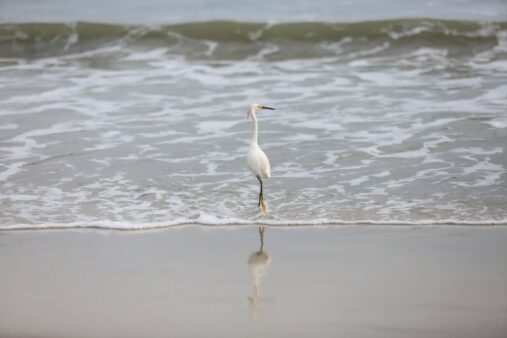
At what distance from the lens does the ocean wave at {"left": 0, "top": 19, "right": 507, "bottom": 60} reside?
43.6 feet

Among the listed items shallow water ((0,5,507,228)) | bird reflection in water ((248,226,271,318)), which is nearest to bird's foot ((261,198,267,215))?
shallow water ((0,5,507,228))

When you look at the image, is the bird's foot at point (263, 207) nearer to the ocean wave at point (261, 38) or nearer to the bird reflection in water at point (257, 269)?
the bird reflection in water at point (257, 269)

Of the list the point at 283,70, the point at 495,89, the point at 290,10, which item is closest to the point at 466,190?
the point at 495,89

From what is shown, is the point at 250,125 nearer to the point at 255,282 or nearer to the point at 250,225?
the point at 250,225

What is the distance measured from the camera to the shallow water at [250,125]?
6.45 metres

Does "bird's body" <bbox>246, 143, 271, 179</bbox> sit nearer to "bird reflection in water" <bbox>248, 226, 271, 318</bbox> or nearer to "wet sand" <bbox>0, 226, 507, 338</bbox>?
"wet sand" <bbox>0, 226, 507, 338</bbox>

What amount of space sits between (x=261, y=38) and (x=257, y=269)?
947 cm

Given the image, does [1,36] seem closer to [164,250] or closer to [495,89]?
[495,89]

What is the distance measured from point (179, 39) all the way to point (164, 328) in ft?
34.4

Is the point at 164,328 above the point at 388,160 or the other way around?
the other way around

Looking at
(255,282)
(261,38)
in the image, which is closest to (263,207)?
(255,282)

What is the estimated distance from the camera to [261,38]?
14055 millimetres

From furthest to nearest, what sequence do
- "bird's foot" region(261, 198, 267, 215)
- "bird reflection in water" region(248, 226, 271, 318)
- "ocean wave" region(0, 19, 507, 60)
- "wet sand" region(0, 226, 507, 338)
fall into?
1. "ocean wave" region(0, 19, 507, 60)
2. "bird's foot" region(261, 198, 267, 215)
3. "bird reflection in water" region(248, 226, 271, 318)
4. "wet sand" region(0, 226, 507, 338)

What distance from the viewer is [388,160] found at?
24.7 feet
